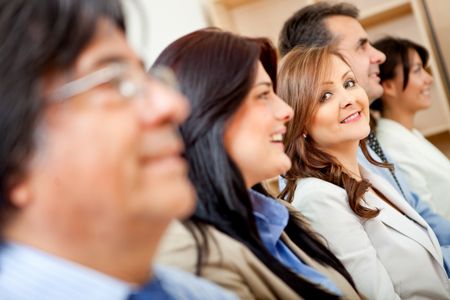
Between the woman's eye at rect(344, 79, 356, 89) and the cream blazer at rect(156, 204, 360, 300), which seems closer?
the cream blazer at rect(156, 204, 360, 300)

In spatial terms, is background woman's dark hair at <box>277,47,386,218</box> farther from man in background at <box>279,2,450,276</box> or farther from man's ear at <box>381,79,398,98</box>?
man's ear at <box>381,79,398,98</box>

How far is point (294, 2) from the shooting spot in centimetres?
299

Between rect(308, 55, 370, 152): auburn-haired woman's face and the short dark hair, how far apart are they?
1.98 feet

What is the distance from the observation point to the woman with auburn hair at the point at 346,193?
133 cm

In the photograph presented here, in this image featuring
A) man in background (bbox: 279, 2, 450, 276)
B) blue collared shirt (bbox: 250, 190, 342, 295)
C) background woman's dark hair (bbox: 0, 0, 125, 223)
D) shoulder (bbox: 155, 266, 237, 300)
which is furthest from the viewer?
man in background (bbox: 279, 2, 450, 276)

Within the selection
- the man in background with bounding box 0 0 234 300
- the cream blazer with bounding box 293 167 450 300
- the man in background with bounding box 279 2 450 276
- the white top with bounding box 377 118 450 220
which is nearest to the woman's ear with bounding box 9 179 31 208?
the man in background with bounding box 0 0 234 300

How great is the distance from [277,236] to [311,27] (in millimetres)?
1340

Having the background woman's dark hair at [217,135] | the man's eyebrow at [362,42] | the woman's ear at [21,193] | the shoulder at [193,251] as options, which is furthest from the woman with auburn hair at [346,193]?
the woman's ear at [21,193]

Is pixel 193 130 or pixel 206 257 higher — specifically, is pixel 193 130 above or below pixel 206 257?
above

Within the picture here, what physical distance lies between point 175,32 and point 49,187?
8.87 feet

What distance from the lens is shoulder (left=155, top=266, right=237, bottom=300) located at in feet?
2.56

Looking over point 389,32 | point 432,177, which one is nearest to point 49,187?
point 432,177

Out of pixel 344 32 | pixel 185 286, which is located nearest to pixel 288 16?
pixel 344 32

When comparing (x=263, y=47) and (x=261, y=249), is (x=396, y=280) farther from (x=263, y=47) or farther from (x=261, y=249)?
(x=263, y=47)
